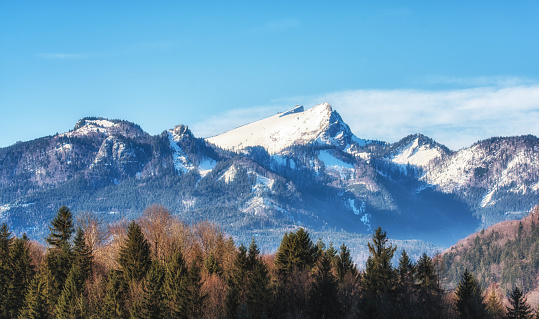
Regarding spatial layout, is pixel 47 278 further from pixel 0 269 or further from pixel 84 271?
pixel 0 269

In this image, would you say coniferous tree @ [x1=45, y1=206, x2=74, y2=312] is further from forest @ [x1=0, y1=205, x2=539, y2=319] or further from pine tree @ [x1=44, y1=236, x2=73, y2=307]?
forest @ [x1=0, y1=205, x2=539, y2=319]

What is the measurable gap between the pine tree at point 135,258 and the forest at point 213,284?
0.15 metres

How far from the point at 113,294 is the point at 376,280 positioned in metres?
40.6

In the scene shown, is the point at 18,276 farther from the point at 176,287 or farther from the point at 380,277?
the point at 380,277

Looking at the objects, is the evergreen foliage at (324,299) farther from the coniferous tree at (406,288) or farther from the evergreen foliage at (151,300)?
the evergreen foliage at (151,300)

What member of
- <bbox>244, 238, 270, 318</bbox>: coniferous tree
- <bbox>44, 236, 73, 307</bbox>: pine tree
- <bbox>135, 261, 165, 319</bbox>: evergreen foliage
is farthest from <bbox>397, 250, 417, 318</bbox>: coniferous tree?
<bbox>44, 236, 73, 307</bbox>: pine tree

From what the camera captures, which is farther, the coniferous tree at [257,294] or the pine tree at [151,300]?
the coniferous tree at [257,294]

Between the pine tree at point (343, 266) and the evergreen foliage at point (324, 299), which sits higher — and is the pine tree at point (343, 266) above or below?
above

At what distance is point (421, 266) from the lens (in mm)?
116000

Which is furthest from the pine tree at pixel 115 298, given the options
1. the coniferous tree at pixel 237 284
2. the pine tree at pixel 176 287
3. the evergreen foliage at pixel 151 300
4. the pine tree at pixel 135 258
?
the coniferous tree at pixel 237 284

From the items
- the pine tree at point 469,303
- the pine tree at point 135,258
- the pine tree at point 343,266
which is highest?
the pine tree at point 135,258

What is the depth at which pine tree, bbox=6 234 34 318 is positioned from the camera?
11356 cm

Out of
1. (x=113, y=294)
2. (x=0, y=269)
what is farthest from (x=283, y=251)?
(x=0, y=269)

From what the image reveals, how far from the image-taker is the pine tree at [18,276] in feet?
373
